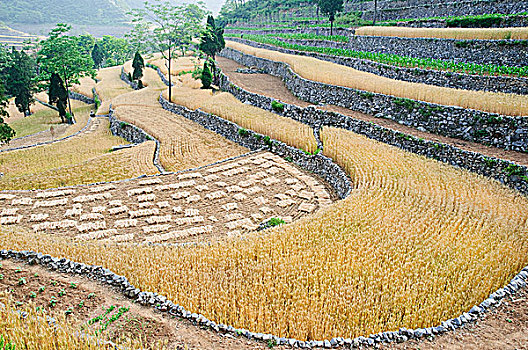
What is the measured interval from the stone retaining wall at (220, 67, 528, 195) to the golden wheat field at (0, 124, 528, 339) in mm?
1252

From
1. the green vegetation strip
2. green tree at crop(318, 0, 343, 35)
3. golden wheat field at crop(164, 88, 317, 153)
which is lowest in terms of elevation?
golden wheat field at crop(164, 88, 317, 153)

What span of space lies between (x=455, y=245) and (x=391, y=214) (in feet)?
6.42

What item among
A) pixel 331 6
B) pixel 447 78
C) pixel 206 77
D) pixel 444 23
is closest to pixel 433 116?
pixel 447 78

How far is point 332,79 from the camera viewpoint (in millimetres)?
23297

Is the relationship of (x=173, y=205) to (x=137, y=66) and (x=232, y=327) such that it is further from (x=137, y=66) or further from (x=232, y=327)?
(x=137, y=66)

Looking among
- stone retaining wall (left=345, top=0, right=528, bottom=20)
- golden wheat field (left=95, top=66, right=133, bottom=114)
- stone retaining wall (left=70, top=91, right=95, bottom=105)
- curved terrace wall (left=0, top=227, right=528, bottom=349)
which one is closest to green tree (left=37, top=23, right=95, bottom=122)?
golden wheat field (left=95, top=66, right=133, bottom=114)

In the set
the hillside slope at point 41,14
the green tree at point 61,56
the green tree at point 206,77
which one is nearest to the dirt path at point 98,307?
the green tree at point 206,77

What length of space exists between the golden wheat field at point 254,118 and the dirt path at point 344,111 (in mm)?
2196

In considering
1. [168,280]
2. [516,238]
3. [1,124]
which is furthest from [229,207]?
[1,124]

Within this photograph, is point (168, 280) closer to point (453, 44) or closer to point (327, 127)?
point (327, 127)

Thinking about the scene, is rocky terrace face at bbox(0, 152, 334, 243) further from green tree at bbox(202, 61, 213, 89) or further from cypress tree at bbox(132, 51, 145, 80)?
cypress tree at bbox(132, 51, 145, 80)

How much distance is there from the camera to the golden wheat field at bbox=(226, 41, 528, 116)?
598 inches

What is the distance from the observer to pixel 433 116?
651 inches

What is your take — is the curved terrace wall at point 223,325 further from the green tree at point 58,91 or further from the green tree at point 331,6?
the green tree at point 331,6
